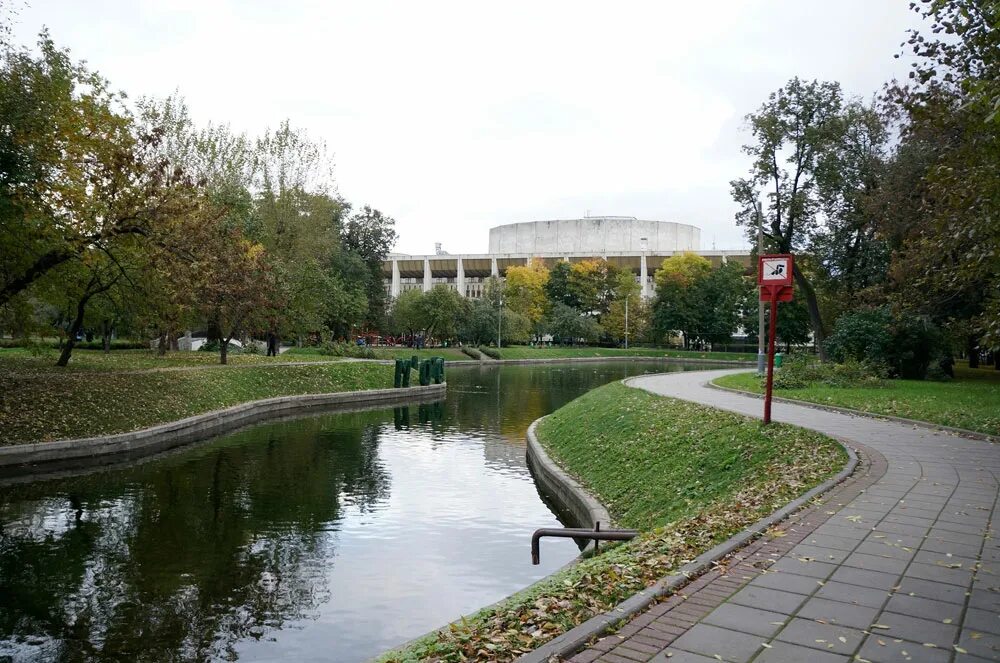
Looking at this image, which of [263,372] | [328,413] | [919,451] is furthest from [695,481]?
[263,372]

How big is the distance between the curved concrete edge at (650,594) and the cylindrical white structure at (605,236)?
95098mm

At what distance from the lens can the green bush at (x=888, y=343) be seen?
92.1ft

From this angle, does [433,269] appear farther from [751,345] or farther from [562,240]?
[751,345]

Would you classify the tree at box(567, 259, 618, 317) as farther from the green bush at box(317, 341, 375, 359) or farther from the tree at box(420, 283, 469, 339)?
the green bush at box(317, 341, 375, 359)

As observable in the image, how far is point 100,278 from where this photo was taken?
2270 centimetres

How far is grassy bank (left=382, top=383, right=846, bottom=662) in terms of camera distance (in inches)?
200

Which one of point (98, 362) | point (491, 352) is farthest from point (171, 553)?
point (491, 352)

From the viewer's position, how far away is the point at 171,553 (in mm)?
9688

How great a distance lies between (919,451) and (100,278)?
73.0 ft

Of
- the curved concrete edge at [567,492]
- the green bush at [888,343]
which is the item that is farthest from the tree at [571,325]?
the curved concrete edge at [567,492]

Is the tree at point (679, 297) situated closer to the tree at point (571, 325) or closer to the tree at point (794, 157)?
the tree at point (571, 325)

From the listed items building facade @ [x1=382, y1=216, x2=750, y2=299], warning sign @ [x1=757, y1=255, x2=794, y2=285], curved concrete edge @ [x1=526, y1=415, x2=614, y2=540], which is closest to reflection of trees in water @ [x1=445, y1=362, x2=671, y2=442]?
curved concrete edge @ [x1=526, y1=415, x2=614, y2=540]

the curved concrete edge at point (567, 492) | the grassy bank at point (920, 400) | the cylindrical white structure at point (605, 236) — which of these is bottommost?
the curved concrete edge at point (567, 492)

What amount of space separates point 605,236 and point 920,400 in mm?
85456
